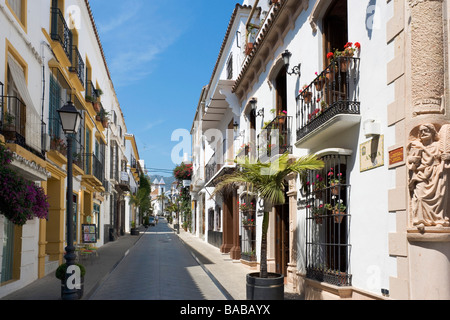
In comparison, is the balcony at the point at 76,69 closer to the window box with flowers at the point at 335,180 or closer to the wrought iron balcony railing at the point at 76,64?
the wrought iron balcony railing at the point at 76,64

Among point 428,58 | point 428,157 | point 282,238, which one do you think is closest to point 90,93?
point 282,238

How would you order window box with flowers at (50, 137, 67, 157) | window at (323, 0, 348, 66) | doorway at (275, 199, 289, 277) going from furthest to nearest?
window box with flowers at (50, 137, 67, 157), doorway at (275, 199, 289, 277), window at (323, 0, 348, 66)

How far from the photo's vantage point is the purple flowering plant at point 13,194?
22.6 feet

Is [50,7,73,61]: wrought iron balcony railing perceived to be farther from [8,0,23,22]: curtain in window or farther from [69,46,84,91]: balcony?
[8,0,23,22]: curtain in window

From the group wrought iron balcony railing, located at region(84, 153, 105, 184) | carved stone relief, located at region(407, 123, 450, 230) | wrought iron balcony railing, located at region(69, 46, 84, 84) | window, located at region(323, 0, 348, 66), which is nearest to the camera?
carved stone relief, located at region(407, 123, 450, 230)

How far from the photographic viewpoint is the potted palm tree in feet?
24.2

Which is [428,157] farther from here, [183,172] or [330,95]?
[183,172]

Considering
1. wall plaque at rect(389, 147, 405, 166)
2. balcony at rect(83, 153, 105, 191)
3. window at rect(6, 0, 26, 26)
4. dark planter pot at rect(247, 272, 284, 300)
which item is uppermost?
window at rect(6, 0, 26, 26)

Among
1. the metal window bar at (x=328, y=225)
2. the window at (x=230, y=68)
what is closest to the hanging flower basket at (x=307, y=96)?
the metal window bar at (x=328, y=225)

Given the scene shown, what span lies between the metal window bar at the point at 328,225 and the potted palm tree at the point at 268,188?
423 mm

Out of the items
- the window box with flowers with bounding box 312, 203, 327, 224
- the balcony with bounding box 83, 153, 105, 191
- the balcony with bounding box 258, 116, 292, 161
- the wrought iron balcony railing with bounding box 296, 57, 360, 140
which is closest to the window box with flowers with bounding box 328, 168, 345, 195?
the window box with flowers with bounding box 312, 203, 327, 224

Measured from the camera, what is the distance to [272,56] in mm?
11648

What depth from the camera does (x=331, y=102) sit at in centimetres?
761

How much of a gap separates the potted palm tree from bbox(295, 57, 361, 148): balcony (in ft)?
1.89
